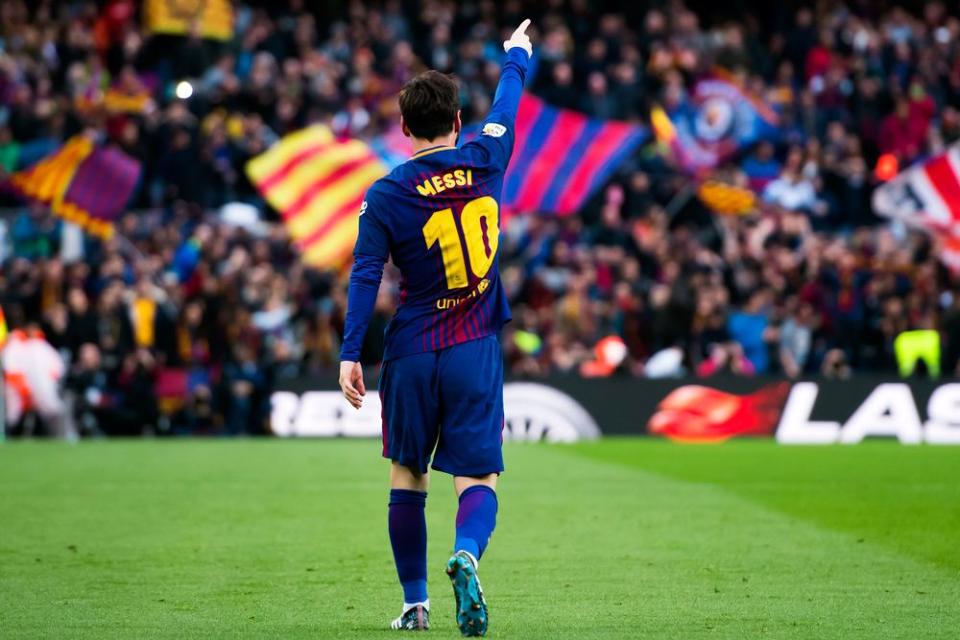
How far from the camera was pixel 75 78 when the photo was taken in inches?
999

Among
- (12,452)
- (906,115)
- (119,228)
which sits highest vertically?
(906,115)

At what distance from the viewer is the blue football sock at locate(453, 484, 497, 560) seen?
21.7 ft

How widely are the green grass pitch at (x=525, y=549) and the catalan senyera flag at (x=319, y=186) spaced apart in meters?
5.50

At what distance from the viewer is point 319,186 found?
22.6 m

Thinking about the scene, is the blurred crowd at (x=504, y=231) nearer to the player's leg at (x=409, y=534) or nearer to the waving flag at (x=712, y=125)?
the waving flag at (x=712, y=125)

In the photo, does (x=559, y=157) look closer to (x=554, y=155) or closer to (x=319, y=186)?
(x=554, y=155)

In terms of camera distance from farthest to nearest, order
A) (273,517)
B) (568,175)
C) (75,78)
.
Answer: (75,78)
(568,175)
(273,517)

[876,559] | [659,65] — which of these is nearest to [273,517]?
[876,559]

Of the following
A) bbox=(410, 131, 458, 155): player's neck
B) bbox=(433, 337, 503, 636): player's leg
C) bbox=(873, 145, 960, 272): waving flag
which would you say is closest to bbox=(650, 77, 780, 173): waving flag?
bbox=(873, 145, 960, 272): waving flag

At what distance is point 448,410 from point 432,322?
360 mm

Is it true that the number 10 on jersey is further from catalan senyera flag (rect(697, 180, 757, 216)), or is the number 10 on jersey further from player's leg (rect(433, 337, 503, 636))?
catalan senyera flag (rect(697, 180, 757, 216))

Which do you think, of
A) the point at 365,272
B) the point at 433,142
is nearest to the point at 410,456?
the point at 365,272

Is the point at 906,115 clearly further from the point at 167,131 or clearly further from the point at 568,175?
the point at 167,131

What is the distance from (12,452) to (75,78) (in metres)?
8.33
